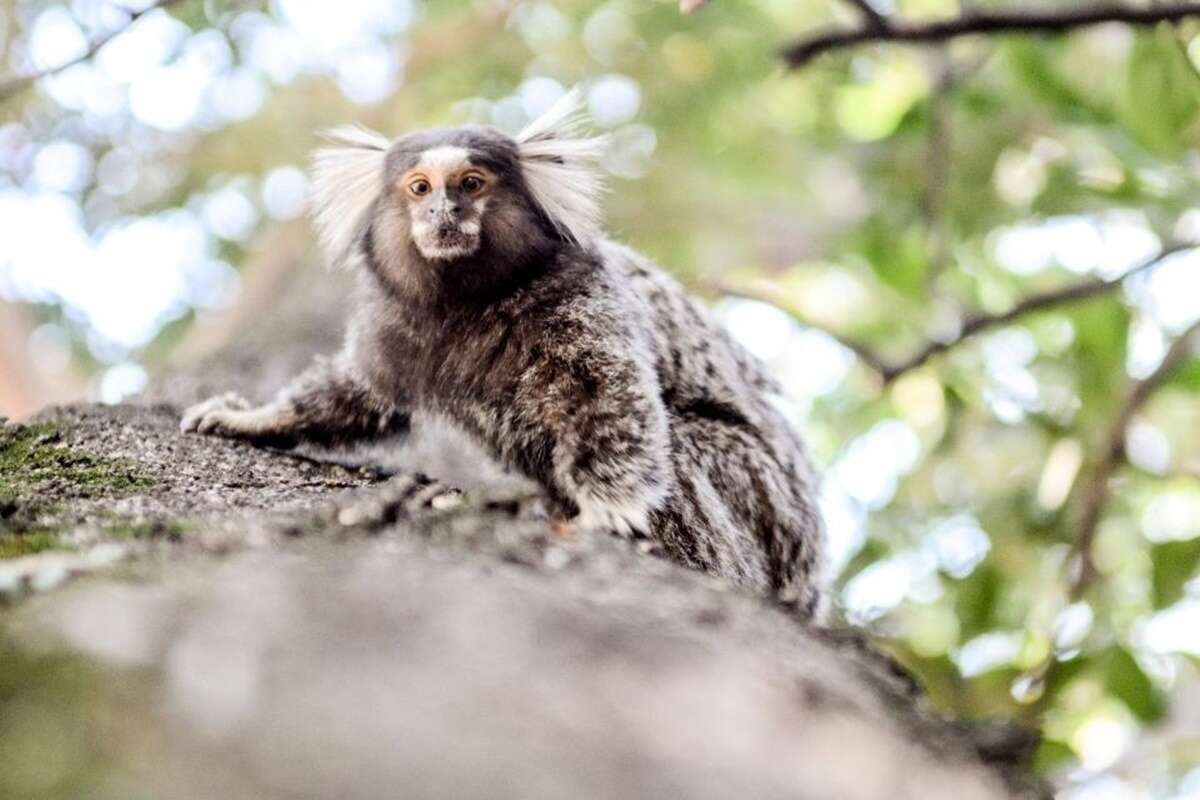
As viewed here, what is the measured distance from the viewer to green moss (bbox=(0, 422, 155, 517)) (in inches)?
80.8

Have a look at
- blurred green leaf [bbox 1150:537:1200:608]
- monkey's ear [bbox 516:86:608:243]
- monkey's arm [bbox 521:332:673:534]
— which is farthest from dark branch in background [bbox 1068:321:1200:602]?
monkey's ear [bbox 516:86:608:243]

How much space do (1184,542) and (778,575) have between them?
44.8 inches

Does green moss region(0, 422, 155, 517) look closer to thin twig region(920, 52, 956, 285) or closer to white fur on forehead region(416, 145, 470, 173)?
white fur on forehead region(416, 145, 470, 173)

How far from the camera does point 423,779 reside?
90 centimetres

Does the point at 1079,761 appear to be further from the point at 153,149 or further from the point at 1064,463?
the point at 153,149

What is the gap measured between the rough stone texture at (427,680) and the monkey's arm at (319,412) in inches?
60.3

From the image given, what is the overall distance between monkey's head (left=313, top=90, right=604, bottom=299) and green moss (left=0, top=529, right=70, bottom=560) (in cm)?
163

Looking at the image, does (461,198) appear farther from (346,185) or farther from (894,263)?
(894,263)

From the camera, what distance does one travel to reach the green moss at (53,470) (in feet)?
6.73

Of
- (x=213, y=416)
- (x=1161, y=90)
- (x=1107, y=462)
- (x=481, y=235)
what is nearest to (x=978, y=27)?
(x=1161, y=90)

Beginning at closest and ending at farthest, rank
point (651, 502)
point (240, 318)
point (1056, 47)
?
point (651, 502) → point (1056, 47) → point (240, 318)

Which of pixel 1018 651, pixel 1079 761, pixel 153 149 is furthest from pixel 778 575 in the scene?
pixel 153 149

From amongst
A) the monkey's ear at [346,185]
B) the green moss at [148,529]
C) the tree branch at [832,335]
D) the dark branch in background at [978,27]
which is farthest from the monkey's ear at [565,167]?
the green moss at [148,529]

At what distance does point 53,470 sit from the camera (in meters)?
2.20
